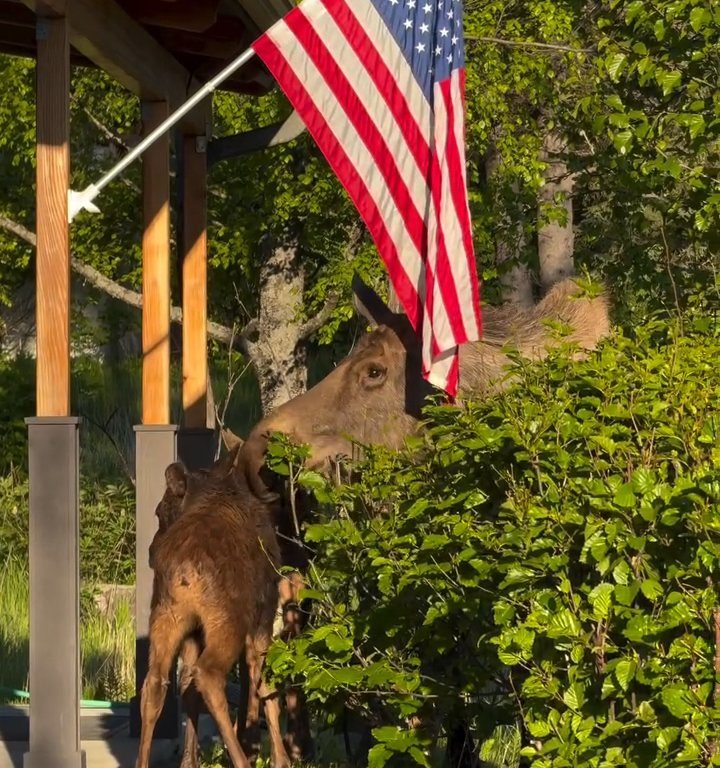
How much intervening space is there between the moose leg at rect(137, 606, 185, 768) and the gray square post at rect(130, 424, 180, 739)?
6.84ft

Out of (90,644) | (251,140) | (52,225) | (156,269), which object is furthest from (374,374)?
(90,644)

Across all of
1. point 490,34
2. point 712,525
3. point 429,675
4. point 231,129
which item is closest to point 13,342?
point 231,129

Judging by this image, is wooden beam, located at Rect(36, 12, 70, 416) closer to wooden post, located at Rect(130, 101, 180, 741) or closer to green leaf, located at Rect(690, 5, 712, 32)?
wooden post, located at Rect(130, 101, 180, 741)

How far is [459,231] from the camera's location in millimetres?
7676

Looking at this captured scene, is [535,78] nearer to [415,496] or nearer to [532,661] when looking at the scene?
[415,496]

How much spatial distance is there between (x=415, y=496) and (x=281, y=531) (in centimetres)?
215

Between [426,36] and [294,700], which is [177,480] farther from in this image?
[426,36]

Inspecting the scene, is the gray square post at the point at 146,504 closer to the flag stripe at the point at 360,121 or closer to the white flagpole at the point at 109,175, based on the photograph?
the white flagpole at the point at 109,175

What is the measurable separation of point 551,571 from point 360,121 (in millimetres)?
3751

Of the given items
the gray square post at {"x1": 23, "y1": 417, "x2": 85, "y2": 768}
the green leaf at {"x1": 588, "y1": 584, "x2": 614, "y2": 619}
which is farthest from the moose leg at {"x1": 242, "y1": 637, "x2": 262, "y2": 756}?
the green leaf at {"x1": 588, "y1": 584, "x2": 614, "y2": 619}

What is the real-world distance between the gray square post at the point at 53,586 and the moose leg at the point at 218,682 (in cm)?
80

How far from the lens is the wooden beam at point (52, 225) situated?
7.55 metres

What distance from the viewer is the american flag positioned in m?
7.61

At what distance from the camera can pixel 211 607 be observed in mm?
6938
